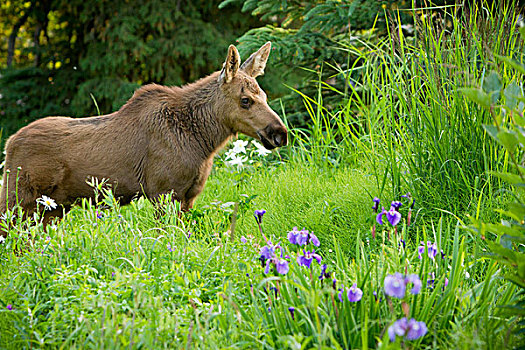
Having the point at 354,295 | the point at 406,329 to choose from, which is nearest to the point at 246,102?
the point at 354,295

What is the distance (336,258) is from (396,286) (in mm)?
1176

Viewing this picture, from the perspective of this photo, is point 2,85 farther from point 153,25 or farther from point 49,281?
point 49,281

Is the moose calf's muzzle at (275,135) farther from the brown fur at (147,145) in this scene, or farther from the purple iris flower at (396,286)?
the purple iris flower at (396,286)

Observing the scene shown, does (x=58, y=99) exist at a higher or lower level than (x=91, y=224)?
lower

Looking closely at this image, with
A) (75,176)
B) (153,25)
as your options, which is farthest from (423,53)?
(153,25)

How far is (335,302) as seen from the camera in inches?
92.0

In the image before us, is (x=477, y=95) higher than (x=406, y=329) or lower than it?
higher

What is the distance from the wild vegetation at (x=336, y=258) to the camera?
2199 mm

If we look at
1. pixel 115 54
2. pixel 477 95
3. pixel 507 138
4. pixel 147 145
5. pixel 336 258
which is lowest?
pixel 336 258

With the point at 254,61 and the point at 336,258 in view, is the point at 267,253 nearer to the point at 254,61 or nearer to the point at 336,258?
the point at 336,258

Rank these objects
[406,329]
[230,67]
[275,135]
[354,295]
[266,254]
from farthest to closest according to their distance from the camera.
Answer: [230,67]
[275,135]
[266,254]
[354,295]
[406,329]

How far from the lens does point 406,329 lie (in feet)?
6.01

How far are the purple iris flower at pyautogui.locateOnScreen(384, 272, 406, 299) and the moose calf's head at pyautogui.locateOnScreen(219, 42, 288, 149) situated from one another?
2391mm

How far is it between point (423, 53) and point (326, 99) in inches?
119
